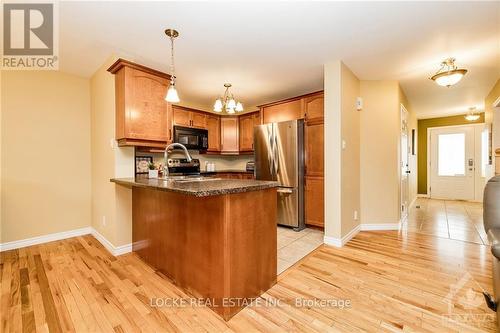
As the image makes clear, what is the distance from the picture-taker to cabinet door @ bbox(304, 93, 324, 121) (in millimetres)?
3512

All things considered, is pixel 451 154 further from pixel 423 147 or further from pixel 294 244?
pixel 294 244

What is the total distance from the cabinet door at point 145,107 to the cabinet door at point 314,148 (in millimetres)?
2240

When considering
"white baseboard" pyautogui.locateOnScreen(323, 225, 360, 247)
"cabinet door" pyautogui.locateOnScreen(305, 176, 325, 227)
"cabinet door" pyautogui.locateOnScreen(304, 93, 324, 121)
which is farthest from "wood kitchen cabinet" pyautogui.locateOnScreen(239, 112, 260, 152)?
"white baseboard" pyautogui.locateOnScreen(323, 225, 360, 247)

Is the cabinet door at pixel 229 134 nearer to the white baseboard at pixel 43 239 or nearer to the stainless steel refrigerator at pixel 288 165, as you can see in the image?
the stainless steel refrigerator at pixel 288 165

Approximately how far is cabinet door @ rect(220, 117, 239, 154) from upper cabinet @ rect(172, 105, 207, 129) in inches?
20.7

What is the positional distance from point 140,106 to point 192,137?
5.53 ft

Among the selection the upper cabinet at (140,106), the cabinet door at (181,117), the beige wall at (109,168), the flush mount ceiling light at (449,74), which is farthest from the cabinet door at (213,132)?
the flush mount ceiling light at (449,74)

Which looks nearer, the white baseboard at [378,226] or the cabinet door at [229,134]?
the white baseboard at [378,226]

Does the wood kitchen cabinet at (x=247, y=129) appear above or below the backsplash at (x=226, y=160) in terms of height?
above

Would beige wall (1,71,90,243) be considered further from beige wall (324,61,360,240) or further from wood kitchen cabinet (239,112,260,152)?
beige wall (324,61,360,240)

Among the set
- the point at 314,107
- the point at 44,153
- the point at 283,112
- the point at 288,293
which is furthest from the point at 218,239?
the point at 44,153

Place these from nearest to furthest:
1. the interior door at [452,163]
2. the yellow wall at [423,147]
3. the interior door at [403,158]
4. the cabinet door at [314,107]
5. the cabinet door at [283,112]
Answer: the cabinet door at [314,107] < the cabinet door at [283,112] < the interior door at [403,158] < the interior door at [452,163] < the yellow wall at [423,147]

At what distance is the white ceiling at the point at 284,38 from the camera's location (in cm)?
188

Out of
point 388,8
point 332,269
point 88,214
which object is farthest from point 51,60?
point 332,269
